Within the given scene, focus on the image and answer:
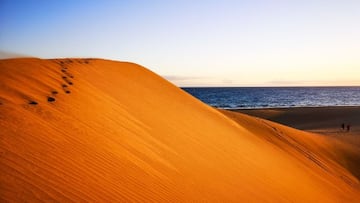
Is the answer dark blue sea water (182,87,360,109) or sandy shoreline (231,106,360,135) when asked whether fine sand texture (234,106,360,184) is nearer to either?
sandy shoreline (231,106,360,135)

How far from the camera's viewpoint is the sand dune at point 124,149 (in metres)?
4.36

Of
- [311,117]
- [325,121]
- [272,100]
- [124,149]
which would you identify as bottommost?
[124,149]

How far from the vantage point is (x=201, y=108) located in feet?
37.3

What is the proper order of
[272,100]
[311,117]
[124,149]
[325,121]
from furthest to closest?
[272,100]
[311,117]
[325,121]
[124,149]

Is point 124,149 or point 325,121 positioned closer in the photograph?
point 124,149

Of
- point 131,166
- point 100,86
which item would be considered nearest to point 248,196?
point 131,166

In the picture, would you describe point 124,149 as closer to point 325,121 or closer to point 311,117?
point 325,121

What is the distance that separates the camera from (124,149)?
5.73 meters

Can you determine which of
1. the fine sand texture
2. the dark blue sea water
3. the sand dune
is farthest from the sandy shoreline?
the sand dune

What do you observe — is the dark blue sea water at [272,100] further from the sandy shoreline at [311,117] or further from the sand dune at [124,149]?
the sand dune at [124,149]

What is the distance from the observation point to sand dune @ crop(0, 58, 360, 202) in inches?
171

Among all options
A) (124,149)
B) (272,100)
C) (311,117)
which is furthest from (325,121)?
(272,100)

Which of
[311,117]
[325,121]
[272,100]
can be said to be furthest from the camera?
[272,100]

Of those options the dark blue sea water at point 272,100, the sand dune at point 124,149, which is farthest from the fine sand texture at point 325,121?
the dark blue sea water at point 272,100
